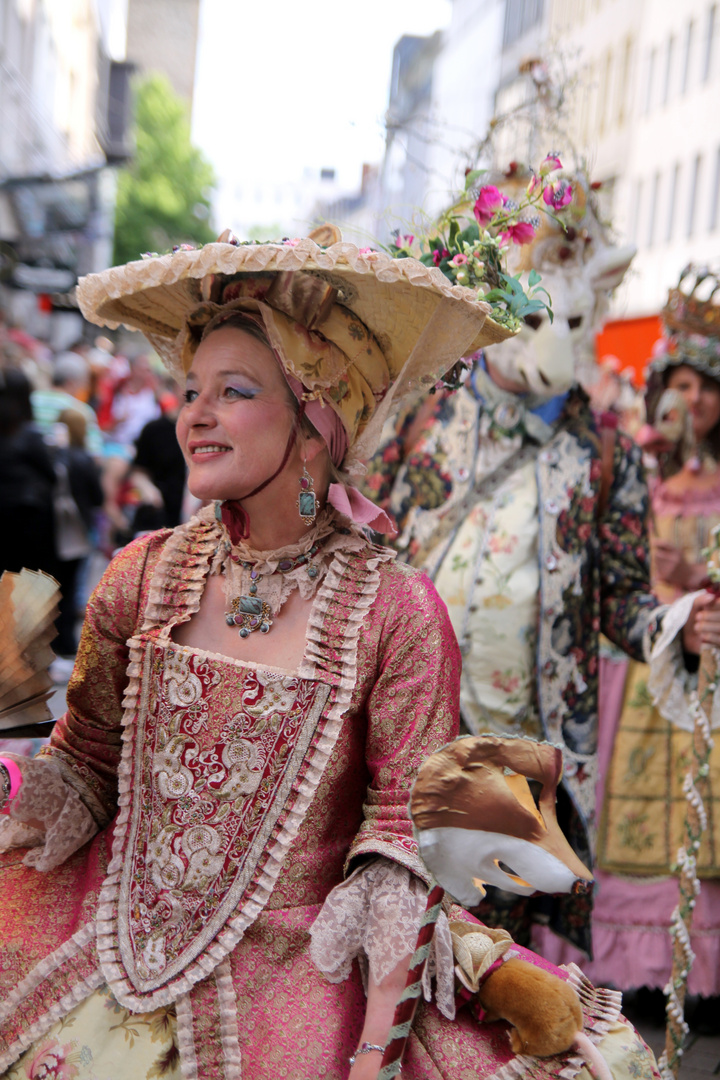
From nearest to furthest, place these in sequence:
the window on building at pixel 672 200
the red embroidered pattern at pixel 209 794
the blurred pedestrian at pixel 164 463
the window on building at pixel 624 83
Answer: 1. the red embroidered pattern at pixel 209 794
2. the blurred pedestrian at pixel 164 463
3. the window on building at pixel 672 200
4. the window on building at pixel 624 83

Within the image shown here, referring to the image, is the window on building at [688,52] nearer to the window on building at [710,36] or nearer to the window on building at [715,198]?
the window on building at [710,36]

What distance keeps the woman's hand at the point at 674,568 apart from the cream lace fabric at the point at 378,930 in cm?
246

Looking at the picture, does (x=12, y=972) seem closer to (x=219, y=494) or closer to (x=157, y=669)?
(x=157, y=669)

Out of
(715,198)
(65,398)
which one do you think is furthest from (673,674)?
(715,198)

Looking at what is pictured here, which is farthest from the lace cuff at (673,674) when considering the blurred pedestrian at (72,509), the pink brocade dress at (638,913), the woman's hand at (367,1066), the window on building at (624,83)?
the window on building at (624,83)

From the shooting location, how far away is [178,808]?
1.72 m

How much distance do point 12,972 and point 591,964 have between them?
2.62m

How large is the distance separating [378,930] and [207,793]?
36cm

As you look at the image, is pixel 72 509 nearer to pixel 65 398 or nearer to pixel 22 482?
pixel 22 482

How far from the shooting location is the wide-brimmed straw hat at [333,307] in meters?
1.65

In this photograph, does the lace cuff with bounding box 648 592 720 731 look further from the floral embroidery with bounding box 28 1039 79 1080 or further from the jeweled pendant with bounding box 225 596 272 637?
the floral embroidery with bounding box 28 1039 79 1080

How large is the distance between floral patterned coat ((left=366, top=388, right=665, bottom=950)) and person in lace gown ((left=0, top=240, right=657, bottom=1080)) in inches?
39.6

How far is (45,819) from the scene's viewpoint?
1.77 m

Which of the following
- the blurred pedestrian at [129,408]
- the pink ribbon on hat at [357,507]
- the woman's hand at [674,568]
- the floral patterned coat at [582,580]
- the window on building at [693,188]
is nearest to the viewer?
the pink ribbon on hat at [357,507]
